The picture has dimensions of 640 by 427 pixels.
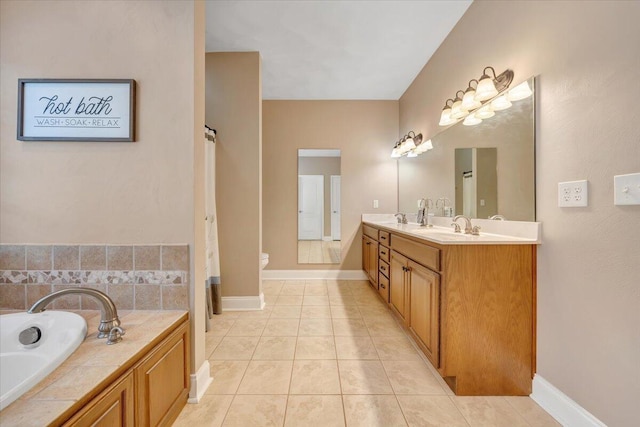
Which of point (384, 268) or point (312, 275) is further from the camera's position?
point (312, 275)

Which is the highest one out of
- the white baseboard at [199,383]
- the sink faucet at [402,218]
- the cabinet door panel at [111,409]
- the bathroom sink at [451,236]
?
the sink faucet at [402,218]

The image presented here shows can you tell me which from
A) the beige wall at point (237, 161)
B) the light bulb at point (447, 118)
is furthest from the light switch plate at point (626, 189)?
the beige wall at point (237, 161)

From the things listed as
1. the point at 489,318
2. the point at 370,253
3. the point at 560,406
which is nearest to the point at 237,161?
the point at 370,253

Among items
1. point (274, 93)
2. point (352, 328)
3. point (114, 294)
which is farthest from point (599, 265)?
point (274, 93)

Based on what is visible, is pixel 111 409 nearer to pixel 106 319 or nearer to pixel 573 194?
pixel 106 319

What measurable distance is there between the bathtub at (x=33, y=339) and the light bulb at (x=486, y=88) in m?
2.50

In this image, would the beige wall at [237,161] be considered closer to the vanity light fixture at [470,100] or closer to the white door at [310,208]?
the white door at [310,208]

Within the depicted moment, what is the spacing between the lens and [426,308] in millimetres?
1686

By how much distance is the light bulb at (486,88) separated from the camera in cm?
176

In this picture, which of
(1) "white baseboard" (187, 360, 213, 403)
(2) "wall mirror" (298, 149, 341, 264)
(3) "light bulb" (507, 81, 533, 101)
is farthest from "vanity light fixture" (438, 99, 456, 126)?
(1) "white baseboard" (187, 360, 213, 403)

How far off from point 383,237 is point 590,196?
5.49 feet

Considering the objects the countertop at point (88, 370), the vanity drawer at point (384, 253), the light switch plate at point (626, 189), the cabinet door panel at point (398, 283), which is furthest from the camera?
the vanity drawer at point (384, 253)

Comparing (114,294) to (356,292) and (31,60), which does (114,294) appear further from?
(356,292)

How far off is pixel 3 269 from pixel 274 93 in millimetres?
3131
